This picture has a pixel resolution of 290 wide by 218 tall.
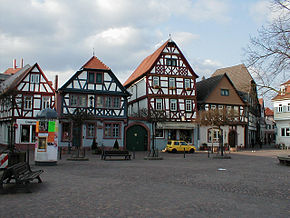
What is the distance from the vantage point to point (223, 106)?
40.4 metres

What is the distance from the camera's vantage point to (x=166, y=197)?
888cm

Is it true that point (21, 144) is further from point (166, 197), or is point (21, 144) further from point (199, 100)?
point (166, 197)

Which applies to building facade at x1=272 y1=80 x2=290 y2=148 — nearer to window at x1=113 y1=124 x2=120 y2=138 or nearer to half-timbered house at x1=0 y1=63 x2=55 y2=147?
window at x1=113 y1=124 x2=120 y2=138

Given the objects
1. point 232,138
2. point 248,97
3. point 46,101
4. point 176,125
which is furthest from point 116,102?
point 248,97

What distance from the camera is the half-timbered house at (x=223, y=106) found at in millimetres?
39500

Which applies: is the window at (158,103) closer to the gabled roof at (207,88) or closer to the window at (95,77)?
the gabled roof at (207,88)

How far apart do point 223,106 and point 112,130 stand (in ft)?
49.7

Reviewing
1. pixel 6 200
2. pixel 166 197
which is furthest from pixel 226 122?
pixel 6 200

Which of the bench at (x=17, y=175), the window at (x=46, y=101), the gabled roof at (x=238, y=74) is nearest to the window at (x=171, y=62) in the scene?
the window at (x=46, y=101)

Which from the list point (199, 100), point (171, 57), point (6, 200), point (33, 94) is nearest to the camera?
point (6, 200)

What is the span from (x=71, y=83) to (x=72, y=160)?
12.9 metres

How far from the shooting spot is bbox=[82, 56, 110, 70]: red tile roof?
3378 cm

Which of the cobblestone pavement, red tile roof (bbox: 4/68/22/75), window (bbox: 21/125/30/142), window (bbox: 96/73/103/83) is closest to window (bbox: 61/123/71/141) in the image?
window (bbox: 21/125/30/142)

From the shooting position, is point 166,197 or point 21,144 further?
point 21,144
